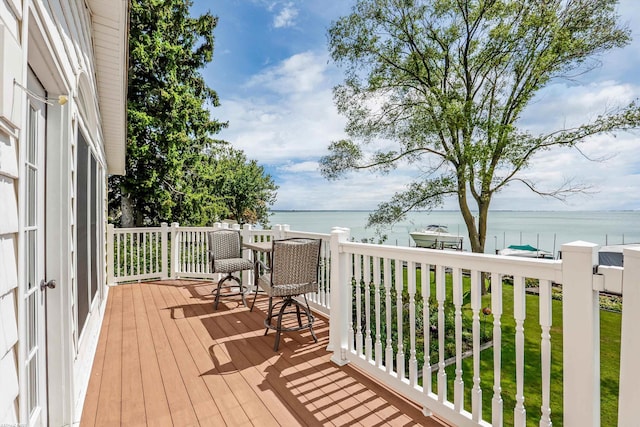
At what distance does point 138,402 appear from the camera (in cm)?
236

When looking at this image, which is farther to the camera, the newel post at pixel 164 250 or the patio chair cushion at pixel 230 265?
the newel post at pixel 164 250

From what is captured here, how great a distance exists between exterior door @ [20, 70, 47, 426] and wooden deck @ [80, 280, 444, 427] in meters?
0.63

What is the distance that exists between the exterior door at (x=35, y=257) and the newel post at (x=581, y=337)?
242 centimetres

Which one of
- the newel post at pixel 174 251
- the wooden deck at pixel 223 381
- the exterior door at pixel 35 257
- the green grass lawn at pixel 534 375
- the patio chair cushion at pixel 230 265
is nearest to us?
the exterior door at pixel 35 257

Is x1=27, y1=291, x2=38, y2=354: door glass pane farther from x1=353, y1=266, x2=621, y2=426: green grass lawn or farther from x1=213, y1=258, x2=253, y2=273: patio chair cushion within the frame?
x1=213, y1=258, x2=253, y2=273: patio chair cushion

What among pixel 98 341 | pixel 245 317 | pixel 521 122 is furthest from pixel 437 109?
pixel 98 341

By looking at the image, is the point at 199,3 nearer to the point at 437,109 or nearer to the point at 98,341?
the point at 437,109

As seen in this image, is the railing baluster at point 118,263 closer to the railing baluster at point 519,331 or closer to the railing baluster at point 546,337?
the railing baluster at point 519,331

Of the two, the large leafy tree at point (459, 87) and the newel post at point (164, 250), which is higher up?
the large leafy tree at point (459, 87)

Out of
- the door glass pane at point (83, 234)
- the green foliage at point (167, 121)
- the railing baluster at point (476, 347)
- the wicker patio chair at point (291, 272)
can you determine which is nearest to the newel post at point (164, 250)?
the door glass pane at point (83, 234)

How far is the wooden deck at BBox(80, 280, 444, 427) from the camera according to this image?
2184 millimetres

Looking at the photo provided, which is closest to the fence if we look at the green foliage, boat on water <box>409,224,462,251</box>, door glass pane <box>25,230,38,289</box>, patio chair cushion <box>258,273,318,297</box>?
patio chair cushion <box>258,273,318,297</box>

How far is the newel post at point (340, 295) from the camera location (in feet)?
9.72

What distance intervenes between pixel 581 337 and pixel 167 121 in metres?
11.6
